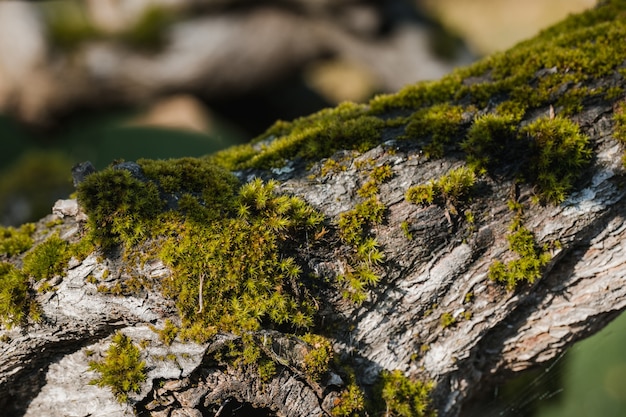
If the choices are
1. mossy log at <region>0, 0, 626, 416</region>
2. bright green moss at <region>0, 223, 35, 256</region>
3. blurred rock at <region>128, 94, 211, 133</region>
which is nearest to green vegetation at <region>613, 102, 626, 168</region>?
mossy log at <region>0, 0, 626, 416</region>

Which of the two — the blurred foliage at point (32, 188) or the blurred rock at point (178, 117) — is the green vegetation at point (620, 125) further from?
the blurred rock at point (178, 117)

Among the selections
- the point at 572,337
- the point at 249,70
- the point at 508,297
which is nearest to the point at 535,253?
the point at 508,297

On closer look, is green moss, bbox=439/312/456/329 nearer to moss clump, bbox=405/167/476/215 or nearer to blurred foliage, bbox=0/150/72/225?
moss clump, bbox=405/167/476/215

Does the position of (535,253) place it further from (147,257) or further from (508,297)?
(147,257)

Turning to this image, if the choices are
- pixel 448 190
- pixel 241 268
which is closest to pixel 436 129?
pixel 448 190

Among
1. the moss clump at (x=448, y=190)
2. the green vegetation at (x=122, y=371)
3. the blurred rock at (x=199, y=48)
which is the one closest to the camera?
the green vegetation at (x=122, y=371)

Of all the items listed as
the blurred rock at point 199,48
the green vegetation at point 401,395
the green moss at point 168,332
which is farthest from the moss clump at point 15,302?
the blurred rock at point 199,48
